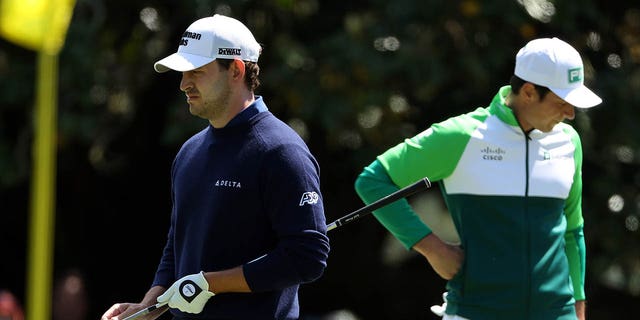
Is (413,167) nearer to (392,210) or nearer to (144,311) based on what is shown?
(392,210)

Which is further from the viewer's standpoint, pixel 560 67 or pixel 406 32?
pixel 406 32

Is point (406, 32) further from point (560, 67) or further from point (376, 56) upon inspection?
point (560, 67)

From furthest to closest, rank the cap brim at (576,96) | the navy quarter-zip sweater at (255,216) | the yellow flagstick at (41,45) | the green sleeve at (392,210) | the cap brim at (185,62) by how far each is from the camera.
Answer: the yellow flagstick at (41,45) → the green sleeve at (392,210) → the cap brim at (576,96) → the cap brim at (185,62) → the navy quarter-zip sweater at (255,216)

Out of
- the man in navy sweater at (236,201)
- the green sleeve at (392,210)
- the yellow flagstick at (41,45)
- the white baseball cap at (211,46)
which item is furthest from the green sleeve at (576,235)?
the yellow flagstick at (41,45)

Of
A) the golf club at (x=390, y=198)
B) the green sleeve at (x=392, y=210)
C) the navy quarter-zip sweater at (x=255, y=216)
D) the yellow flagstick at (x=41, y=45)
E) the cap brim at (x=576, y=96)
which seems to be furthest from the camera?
the yellow flagstick at (x=41, y=45)

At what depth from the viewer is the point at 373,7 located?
30.2 ft

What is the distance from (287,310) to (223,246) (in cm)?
29

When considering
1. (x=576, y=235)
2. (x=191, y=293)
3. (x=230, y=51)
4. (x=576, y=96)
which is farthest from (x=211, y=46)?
(x=576, y=235)

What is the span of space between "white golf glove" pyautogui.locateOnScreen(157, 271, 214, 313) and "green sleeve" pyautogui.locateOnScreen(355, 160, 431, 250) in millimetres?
1041

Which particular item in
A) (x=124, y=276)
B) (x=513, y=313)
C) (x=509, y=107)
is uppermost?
(x=509, y=107)

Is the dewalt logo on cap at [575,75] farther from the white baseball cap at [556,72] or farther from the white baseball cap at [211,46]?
the white baseball cap at [211,46]

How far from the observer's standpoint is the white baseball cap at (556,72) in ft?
15.0

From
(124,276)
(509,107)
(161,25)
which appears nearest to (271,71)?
(161,25)

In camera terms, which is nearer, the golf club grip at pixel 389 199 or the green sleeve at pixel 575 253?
the golf club grip at pixel 389 199
